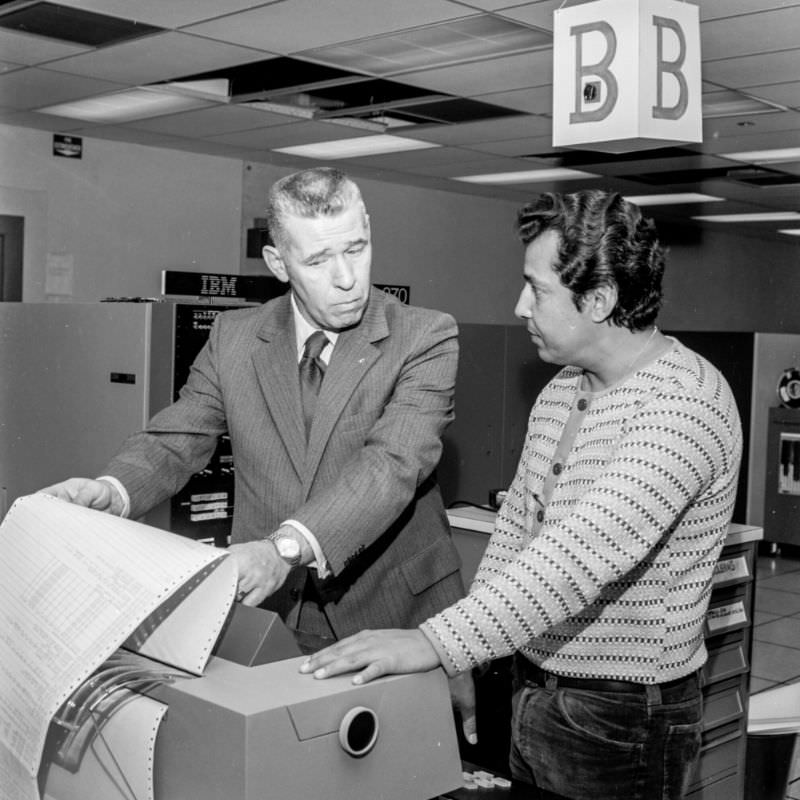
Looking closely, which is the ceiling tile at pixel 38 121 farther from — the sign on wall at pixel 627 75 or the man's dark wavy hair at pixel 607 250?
the man's dark wavy hair at pixel 607 250

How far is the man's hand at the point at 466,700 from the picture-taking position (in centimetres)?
159

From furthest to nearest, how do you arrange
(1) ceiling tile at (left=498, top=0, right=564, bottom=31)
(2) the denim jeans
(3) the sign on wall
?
(1) ceiling tile at (left=498, top=0, right=564, bottom=31), (3) the sign on wall, (2) the denim jeans

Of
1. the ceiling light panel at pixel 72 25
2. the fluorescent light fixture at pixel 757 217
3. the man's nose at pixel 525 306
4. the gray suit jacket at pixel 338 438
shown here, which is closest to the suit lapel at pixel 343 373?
the gray suit jacket at pixel 338 438

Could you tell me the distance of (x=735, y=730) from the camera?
2961 millimetres

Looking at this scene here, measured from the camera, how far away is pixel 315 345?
1.72 meters

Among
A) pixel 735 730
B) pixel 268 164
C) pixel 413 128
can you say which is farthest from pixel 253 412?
pixel 268 164

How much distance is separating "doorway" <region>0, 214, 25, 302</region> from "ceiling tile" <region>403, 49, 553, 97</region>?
9.30 feet

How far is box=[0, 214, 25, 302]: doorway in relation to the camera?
22.2 feet

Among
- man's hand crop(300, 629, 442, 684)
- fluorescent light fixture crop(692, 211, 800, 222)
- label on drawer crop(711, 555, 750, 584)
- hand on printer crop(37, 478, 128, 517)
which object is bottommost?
label on drawer crop(711, 555, 750, 584)

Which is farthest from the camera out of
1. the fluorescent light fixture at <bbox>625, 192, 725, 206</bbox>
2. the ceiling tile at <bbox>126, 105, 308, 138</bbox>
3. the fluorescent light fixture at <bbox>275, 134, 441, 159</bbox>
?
the fluorescent light fixture at <bbox>625, 192, 725, 206</bbox>

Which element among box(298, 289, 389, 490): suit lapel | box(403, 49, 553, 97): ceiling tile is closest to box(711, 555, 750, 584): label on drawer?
box(298, 289, 389, 490): suit lapel

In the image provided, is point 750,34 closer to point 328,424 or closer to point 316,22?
point 316,22

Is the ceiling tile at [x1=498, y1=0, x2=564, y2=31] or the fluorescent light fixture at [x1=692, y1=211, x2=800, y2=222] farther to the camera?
the fluorescent light fixture at [x1=692, y1=211, x2=800, y2=222]

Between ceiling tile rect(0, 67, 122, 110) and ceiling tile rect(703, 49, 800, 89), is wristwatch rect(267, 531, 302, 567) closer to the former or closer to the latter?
ceiling tile rect(703, 49, 800, 89)
